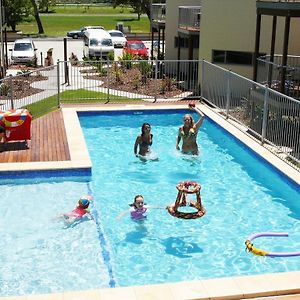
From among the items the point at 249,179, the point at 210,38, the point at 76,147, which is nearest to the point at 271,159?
the point at 249,179

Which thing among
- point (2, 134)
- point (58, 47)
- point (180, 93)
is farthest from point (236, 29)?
point (58, 47)

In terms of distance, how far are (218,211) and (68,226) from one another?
10.5 ft

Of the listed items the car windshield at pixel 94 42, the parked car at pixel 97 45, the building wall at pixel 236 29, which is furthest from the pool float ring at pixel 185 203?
the car windshield at pixel 94 42

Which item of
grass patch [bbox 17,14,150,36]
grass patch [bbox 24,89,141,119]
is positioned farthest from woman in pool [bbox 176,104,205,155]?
grass patch [bbox 17,14,150,36]

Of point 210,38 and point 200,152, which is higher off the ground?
point 210,38

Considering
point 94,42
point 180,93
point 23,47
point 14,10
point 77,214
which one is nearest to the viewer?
point 77,214

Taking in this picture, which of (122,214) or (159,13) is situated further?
(159,13)

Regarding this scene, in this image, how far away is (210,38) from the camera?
23.8 m

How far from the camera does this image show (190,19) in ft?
86.4

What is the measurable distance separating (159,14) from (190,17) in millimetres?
5937

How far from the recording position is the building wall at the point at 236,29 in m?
22.1

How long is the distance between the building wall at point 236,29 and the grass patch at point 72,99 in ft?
15.2

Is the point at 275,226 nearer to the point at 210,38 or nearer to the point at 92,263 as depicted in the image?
the point at 92,263

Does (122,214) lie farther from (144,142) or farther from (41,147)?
(41,147)
